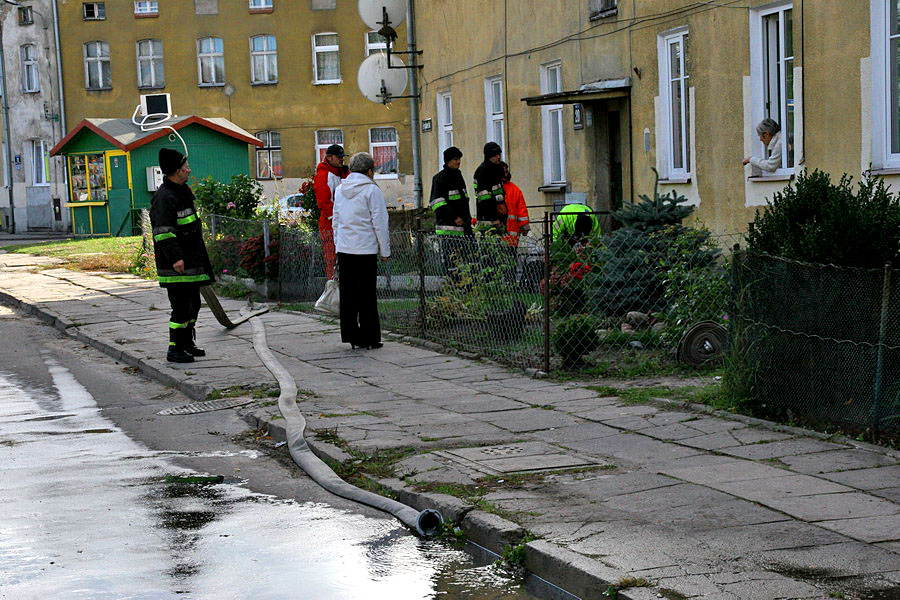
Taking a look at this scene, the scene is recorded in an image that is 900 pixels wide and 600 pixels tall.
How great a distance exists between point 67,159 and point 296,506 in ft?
115

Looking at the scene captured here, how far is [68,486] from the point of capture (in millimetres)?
6945

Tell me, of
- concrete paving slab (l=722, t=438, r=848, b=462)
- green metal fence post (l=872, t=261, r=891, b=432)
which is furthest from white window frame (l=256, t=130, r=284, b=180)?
green metal fence post (l=872, t=261, r=891, b=432)

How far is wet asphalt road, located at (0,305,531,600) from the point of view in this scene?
5.14 m

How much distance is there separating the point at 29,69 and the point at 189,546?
44587mm

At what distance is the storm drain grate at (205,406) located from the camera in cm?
959

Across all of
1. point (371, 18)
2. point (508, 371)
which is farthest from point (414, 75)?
point (508, 371)

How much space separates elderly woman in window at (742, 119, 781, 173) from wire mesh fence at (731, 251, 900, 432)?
5.59 metres

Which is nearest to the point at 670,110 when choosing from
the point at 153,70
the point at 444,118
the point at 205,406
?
the point at 205,406

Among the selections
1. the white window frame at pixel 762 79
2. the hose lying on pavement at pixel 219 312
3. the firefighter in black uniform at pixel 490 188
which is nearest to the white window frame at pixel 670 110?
the white window frame at pixel 762 79

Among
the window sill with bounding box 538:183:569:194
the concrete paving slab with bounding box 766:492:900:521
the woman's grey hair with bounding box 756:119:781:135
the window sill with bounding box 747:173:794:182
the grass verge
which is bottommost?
the concrete paving slab with bounding box 766:492:900:521

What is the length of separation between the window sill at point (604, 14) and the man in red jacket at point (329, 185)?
467 cm

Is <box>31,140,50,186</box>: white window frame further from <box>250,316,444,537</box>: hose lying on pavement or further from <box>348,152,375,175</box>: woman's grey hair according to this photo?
<box>250,316,444,537</box>: hose lying on pavement

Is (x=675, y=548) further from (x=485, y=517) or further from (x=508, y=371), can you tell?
(x=508, y=371)

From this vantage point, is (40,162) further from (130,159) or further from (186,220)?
(186,220)
